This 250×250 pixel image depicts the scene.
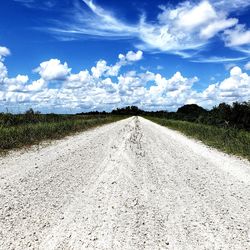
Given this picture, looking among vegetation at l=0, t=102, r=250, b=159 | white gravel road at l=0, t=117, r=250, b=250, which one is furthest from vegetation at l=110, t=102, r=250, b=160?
white gravel road at l=0, t=117, r=250, b=250

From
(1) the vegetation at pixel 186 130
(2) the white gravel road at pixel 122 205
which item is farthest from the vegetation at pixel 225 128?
(2) the white gravel road at pixel 122 205

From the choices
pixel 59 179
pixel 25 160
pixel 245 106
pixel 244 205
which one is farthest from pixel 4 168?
pixel 245 106

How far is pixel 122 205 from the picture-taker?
247 inches

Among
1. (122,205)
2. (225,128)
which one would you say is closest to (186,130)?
(225,128)

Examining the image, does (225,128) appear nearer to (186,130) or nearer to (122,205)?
(186,130)

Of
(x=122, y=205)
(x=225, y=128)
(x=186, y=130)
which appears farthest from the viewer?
(x=186, y=130)

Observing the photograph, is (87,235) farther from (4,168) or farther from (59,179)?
(4,168)

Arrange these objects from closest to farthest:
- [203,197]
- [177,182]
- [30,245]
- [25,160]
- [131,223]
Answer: [30,245], [131,223], [203,197], [177,182], [25,160]

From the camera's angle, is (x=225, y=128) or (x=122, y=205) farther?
(x=225, y=128)

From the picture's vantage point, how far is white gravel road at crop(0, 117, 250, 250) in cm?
476

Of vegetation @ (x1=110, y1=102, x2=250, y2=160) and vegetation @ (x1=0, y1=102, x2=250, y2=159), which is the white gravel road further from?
vegetation @ (x1=110, y1=102, x2=250, y2=160)

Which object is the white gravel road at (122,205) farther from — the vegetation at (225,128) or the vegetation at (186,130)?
the vegetation at (225,128)

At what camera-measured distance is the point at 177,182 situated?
8523mm

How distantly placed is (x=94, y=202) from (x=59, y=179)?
93.2 inches
